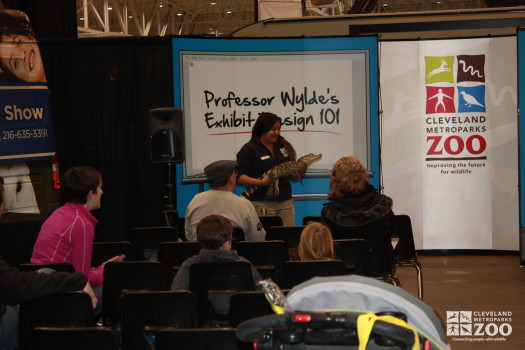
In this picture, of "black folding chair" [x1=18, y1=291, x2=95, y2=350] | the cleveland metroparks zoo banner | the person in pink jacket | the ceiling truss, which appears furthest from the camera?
the ceiling truss

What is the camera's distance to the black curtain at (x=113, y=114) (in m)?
8.91

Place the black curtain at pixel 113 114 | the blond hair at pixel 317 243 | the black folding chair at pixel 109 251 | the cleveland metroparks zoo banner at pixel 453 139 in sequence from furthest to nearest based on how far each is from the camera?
the black curtain at pixel 113 114 → the cleveland metroparks zoo banner at pixel 453 139 → the black folding chair at pixel 109 251 → the blond hair at pixel 317 243

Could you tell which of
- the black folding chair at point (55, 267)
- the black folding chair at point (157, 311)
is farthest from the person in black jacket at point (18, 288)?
the black folding chair at point (55, 267)

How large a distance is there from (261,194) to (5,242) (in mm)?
2188

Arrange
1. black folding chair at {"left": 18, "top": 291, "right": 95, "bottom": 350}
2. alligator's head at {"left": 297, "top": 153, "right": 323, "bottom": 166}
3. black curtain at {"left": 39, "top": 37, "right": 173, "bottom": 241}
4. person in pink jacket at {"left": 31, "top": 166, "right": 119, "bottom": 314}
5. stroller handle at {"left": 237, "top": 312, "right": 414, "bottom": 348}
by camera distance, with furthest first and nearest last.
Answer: black curtain at {"left": 39, "top": 37, "right": 173, "bottom": 241} < alligator's head at {"left": 297, "top": 153, "right": 323, "bottom": 166} < person in pink jacket at {"left": 31, "top": 166, "right": 119, "bottom": 314} < black folding chair at {"left": 18, "top": 291, "right": 95, "bottom": 350} < stroller handle at {"left": 237, "top": 312, "right": 414, "bottom": 348}

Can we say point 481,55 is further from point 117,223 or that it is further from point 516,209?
point 117,223

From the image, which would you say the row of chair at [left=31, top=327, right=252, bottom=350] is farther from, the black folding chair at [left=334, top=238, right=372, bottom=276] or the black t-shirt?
the black t-shirt

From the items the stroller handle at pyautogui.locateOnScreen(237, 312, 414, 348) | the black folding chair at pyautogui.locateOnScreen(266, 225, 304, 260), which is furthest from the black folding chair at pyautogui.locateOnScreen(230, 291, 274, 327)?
the black folding chair at pyautogui.locateOnScreen(266, 225, 304, 260)

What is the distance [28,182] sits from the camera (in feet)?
23.3

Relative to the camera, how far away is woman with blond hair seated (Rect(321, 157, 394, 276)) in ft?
17.7

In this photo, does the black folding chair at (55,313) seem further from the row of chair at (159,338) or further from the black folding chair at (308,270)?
the black folding chair at (308,270)

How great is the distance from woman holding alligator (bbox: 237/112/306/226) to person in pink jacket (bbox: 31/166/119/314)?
8.63 ft

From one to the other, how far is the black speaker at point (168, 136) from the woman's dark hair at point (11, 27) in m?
1.40

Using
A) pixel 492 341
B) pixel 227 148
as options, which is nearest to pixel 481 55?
pixel 227 148
